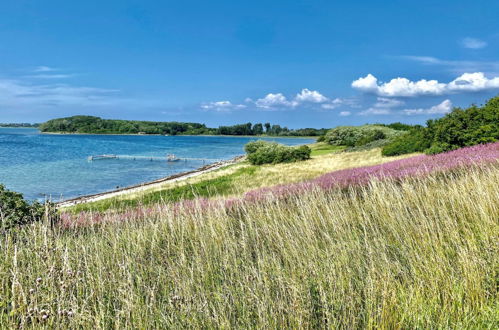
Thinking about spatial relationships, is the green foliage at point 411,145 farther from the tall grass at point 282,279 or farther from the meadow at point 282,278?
the tall grass at point 282,279

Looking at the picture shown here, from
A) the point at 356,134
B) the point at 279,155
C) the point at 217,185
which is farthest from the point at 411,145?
the point at 356,134

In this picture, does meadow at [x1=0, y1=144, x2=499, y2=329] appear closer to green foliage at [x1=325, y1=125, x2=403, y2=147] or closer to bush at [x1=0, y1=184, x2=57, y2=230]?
bush at [x1=0, y1=184, x2=57, y2=230]

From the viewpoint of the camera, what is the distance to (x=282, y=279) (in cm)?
335

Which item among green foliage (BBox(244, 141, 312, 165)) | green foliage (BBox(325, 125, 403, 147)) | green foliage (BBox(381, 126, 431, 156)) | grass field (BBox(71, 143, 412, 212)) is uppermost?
green foliage (BBox(325, 125, 403, 147))

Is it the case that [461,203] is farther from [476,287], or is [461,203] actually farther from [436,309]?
[436,309]

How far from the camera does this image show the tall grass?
2.76 meters

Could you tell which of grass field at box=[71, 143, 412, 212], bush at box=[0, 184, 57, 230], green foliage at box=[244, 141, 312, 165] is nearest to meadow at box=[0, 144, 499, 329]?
bush at box=[0, 184, 57, 230]

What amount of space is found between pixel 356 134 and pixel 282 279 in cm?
7039

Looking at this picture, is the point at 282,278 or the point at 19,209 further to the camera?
the point at 19,209

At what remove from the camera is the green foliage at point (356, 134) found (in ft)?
201

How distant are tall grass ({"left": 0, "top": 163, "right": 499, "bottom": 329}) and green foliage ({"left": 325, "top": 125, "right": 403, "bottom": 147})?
190 feet

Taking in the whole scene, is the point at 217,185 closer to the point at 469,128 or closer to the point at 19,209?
the point at 19,209

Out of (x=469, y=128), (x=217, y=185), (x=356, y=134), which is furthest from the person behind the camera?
(x=356, y=134)

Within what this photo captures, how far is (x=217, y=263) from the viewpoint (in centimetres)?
418
